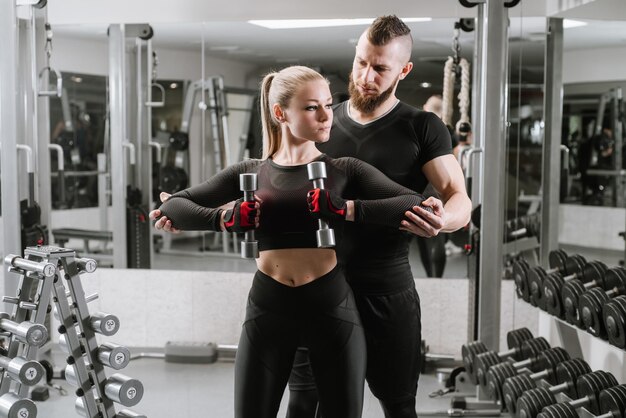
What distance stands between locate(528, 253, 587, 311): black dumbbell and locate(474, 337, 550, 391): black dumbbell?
0.21 meters

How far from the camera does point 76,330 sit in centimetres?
266

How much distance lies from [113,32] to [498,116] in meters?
2.58

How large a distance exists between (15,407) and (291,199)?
48.8 inches

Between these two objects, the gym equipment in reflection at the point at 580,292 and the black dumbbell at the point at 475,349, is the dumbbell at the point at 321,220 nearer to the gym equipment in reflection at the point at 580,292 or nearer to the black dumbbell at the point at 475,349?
the gym equipment in reflection at the point at 580,292

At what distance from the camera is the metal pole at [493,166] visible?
373 centimetres

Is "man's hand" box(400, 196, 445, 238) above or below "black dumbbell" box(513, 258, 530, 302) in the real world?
above

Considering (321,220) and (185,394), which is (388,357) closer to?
(321,220)

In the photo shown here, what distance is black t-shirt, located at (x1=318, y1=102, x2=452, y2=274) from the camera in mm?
2180

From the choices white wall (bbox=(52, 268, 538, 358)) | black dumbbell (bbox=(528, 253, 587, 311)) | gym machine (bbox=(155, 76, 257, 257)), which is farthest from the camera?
white wall (bbox=(52, 268, 538, 358))

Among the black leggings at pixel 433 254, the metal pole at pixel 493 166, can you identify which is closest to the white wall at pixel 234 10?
the metal pole at pixel 493 166

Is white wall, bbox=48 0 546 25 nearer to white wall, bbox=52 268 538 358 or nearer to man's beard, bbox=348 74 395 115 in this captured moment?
white wall, bbox=52 268 538 358

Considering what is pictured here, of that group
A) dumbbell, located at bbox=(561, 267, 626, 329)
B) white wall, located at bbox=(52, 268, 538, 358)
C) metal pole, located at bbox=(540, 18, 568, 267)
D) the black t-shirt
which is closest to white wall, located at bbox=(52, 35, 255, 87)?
white wall, located at bbox=(52, 268, 538, 358)

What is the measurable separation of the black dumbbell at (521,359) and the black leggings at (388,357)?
1625 millimetres

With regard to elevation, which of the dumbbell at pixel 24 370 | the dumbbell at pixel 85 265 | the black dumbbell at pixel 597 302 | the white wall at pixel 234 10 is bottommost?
the dumbbell at pixel 24 370
